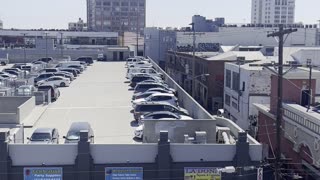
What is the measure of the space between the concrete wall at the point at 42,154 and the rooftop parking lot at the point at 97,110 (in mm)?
3631

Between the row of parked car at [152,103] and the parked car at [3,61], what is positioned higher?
the parked car at [3,61]

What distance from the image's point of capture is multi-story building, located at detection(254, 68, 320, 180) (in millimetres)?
22078

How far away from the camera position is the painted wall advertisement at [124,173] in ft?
62.0

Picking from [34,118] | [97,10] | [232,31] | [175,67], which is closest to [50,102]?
[34,118]

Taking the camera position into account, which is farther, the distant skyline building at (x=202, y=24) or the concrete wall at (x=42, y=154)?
the distant skyline building at (x=202, y=24)

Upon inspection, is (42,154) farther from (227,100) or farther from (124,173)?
(227,100)

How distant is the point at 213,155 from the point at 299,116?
6.23 metres

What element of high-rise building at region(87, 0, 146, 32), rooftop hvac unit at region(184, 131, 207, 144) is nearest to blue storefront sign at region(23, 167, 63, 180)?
rooftop hvac unit at region(184, 131, 207, 144)

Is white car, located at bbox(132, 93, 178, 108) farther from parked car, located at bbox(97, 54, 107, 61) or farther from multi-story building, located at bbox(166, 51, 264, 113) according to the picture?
parked car, located at bbox(97, 54, 107, 61)

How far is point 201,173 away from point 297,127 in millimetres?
6761

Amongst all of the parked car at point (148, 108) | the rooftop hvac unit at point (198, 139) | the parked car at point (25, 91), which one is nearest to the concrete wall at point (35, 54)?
the parked car at point (25, 91)

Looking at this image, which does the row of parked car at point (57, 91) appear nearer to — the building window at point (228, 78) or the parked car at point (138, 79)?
the parked car at point (138, 79)

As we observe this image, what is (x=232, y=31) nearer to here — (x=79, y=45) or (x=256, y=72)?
(x=79, y=45)

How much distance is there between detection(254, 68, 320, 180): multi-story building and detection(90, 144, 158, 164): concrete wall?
16.0ft
